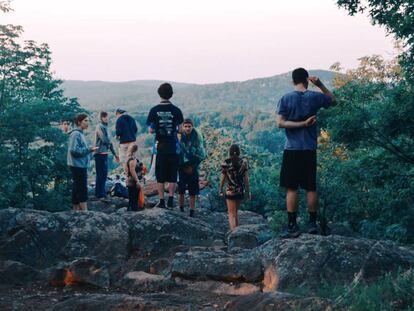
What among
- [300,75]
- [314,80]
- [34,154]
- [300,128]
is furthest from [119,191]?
[314,80]

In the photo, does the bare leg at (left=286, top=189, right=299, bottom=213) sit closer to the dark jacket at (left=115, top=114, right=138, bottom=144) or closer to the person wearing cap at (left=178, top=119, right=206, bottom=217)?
the person wearing cap at (left=178, top=119, right=206, bottom=217)

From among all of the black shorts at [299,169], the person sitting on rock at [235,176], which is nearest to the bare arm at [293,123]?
the black shorts at [299,169]

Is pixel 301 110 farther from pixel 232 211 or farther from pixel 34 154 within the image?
pixel 34 154

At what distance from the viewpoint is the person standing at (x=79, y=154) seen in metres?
10.4

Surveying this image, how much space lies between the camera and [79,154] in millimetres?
10508

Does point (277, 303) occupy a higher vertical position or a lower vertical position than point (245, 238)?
higher

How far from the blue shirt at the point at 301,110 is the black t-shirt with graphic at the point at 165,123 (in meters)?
→ 3.48

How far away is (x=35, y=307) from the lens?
6.98 metres

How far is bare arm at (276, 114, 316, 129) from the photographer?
22.7 feet

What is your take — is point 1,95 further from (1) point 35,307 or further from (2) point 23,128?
(1) point 35,307

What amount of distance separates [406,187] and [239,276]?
5400mm

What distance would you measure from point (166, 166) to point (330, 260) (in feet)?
14.6

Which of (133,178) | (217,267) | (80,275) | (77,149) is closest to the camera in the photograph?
(217,267)

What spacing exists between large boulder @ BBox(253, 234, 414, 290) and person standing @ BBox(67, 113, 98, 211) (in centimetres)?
441
